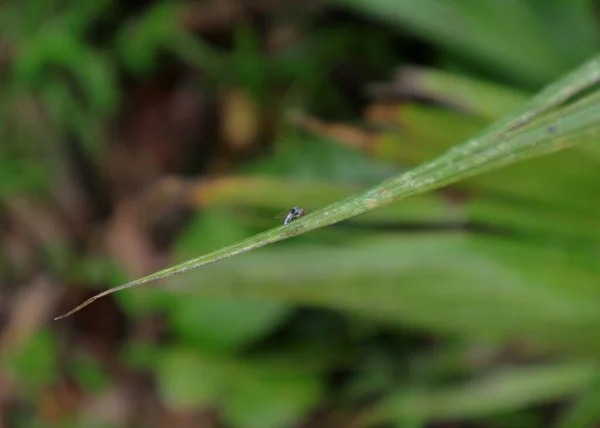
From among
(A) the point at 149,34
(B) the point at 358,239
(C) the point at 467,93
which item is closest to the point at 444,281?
(B) the point at 358,239

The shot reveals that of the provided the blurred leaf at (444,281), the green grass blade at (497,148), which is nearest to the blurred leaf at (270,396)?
the blurred leaf at (444,281)

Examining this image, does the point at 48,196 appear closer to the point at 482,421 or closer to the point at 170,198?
the point at 170,198

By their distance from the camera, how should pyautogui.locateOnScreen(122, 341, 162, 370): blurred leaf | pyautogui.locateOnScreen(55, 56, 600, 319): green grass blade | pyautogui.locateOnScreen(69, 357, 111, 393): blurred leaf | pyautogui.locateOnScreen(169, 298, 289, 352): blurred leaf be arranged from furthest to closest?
pyautogui.locateOnScreen(69, 357, 111, 393): blurred leaf, pyautogui.locateOnScreen(122, 341, 162, 370): blurred leaf, pyautogui.locateOnScreen(169, 298, 289, 352): blurred leaf, pyautogui.locateOnScreen(55, 56, 600, 319): green grass blade

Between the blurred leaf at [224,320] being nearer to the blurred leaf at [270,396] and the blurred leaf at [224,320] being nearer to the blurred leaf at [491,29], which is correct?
the blurred leaf at [270,396]

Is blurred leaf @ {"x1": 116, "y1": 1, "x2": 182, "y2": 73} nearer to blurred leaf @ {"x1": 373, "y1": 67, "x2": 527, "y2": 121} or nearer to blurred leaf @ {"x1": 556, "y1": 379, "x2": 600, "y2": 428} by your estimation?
blurred leaf @ {"x1": 373, "y1": 67, "x2": 527, "y2": 121}

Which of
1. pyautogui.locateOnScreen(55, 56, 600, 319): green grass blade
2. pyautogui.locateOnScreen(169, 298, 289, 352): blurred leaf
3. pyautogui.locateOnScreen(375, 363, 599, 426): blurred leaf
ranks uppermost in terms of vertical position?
pyautogui.locateOnScreen(169, 298, 289, 352): blurred leaf

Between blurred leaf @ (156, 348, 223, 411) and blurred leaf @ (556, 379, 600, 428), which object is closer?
blurred leaf @ (556, 379, 600, 428)

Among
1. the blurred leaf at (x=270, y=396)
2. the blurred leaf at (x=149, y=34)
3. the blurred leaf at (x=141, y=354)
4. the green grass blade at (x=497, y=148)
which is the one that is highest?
the blurred leaf at (x=149, y=34)

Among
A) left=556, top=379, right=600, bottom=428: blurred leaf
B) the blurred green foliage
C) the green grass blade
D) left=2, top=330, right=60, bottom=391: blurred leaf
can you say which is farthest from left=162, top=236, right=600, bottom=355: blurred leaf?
left=2, top=330, right=60, bottom=391: blurred leaf
